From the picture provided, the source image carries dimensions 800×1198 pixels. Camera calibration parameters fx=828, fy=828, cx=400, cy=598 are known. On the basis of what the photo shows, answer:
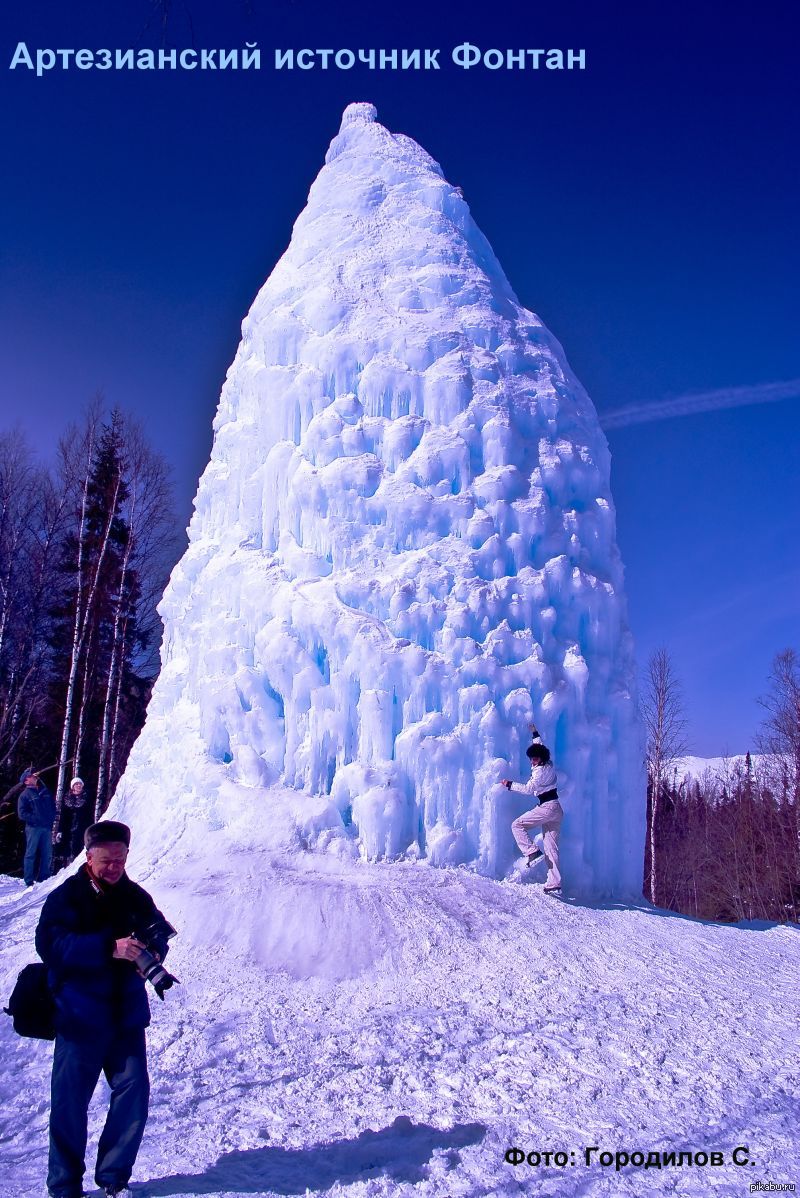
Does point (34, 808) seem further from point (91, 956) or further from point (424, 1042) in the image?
point (91, 956)

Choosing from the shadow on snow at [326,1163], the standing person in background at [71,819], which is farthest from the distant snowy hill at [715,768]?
the shadow on snow at [326,1163]

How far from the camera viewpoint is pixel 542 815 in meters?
7.41

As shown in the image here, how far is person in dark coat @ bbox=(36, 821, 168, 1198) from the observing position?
9.94 feet

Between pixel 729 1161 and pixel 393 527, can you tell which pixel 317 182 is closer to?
pixel 393 527

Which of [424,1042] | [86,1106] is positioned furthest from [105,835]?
[424,1042]

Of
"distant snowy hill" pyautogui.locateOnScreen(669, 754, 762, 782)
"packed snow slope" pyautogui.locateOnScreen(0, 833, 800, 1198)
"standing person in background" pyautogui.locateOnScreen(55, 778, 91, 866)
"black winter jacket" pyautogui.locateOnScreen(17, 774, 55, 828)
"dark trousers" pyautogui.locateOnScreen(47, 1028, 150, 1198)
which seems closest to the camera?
"dark trousers" pyautogui.locateOnScreen(47, 1028, 150, 1198)

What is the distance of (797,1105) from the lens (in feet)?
14.3

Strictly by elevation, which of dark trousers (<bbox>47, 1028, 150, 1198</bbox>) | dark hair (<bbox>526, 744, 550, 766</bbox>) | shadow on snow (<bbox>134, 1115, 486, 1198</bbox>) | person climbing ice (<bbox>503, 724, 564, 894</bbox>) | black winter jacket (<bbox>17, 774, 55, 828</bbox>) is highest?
dark hair (<bbox>526, 744, 550, 766</bbox>)

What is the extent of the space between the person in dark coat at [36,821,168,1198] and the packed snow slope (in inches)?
14.0

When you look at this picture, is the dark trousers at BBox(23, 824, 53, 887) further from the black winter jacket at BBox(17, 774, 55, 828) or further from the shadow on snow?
the shadow on snow

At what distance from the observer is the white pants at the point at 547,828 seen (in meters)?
7.40

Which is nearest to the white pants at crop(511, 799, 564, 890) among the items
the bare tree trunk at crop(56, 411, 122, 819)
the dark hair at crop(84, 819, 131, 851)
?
the dark hair at crop(84, 819, 131, 851)

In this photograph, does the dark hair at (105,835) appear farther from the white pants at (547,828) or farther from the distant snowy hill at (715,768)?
the distant snowy hill at (715,768)

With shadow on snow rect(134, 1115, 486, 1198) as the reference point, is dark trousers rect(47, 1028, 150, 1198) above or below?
above
